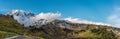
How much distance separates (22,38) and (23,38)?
0.29 meters

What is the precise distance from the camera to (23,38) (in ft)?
161

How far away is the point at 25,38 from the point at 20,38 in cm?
149

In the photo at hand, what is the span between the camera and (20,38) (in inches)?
1906

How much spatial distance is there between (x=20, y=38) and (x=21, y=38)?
22cm

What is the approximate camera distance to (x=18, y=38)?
48250 millimetres

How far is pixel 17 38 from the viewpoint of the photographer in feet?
158

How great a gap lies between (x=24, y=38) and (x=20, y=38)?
1102mm

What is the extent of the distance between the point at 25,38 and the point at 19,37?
160cm

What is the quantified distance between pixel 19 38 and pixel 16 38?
63 centimetres

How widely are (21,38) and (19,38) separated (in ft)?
1.22

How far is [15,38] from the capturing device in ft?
157

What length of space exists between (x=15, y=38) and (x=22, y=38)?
4.86 ft

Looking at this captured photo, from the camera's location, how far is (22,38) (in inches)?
1919

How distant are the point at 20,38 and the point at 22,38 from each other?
0.46 m
